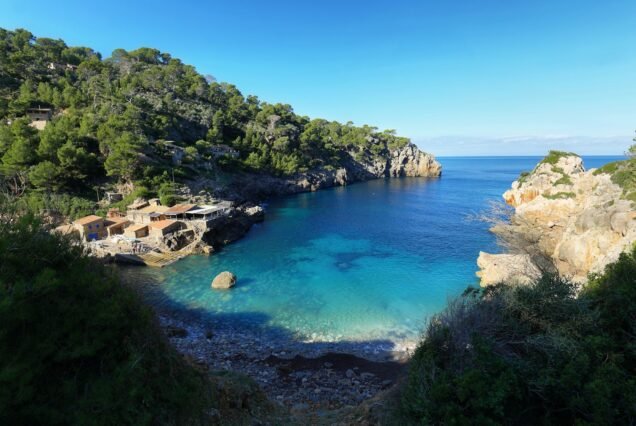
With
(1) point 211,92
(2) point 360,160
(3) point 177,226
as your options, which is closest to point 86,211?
(3) point 177,226

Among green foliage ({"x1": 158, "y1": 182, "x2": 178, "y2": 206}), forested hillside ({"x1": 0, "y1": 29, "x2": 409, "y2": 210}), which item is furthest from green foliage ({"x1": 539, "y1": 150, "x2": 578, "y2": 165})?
green foliage ({"x1": 158, "y1": 182, "x2": 178, "y2": 206})

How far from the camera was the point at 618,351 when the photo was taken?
25.3ft

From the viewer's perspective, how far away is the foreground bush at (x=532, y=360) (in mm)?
6082

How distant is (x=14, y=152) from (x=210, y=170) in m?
23.8

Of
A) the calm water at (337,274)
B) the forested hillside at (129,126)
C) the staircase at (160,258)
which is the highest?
the forested hillside at (129,126)

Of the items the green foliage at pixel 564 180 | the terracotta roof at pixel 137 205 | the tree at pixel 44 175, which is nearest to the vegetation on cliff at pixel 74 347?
the terracotta roof at pixel 137 205

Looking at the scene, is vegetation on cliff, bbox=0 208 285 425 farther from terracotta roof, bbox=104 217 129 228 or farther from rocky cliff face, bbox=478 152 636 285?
terracotta roof, bbox=104 217 129 228

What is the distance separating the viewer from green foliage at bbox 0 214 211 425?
4.54 m

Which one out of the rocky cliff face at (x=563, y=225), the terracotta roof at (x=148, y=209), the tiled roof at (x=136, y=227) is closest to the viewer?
the rocky cliff face at (x=563, y=225)

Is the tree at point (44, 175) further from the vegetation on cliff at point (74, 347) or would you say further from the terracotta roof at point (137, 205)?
the vegetation on cliff at point (74, 347)

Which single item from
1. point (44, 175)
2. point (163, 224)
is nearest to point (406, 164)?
point (163, 224)

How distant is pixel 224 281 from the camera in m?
22.9

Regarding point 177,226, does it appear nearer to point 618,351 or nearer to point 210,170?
point 210,170

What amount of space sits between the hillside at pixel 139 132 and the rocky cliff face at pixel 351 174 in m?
0.52
